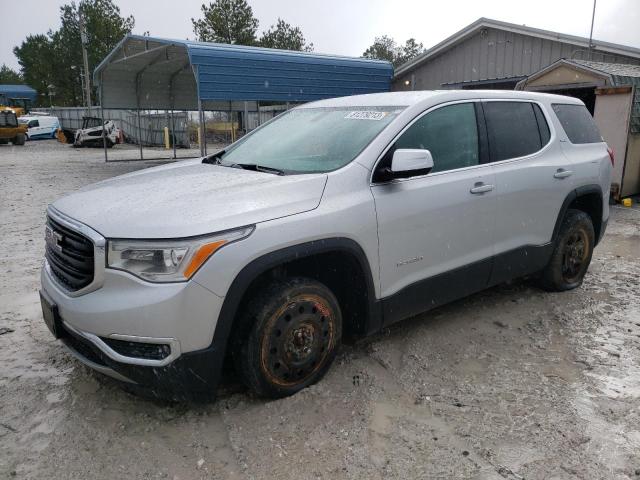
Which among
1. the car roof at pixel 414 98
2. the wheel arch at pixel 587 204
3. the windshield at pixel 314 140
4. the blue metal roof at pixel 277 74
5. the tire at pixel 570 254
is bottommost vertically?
the tire at pixel 570 254

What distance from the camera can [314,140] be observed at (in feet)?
11.8

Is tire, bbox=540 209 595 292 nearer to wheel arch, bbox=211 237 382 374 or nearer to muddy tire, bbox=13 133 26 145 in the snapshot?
wheel arch, bbox=211 237 382 374

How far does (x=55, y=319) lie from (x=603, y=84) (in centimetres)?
950

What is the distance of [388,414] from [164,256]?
1496 millimetres

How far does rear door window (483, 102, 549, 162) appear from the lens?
3.97m

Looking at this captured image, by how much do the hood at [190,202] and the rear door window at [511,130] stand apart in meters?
1.64

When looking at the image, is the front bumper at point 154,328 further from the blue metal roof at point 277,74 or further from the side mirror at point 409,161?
the blue metal roof at point 277,74

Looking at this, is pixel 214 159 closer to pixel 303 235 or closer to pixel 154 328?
pixel 303 235

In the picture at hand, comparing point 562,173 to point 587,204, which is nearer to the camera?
point 562,173

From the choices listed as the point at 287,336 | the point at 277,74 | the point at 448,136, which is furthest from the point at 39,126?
the point at 287,336

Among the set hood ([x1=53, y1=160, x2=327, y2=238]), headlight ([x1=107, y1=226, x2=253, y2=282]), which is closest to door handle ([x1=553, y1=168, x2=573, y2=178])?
hood ([x1=53, y1=160, x2=327, y2=238])

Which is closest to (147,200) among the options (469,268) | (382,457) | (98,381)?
(98,381)

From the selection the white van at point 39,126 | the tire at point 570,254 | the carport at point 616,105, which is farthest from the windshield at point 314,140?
the white van at point 39,126

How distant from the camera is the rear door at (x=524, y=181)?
3.94 meters
